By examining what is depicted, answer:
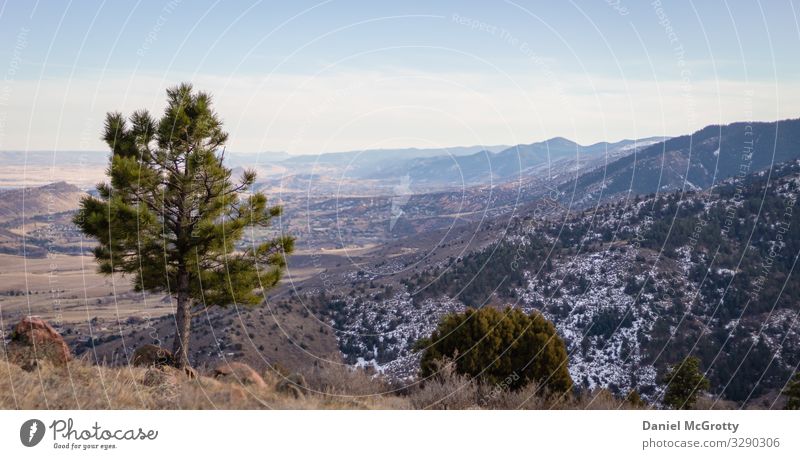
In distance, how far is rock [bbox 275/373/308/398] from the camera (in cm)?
1880

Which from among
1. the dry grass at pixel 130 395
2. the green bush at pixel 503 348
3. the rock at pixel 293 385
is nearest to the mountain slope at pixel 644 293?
the green bush at pixel 503 348

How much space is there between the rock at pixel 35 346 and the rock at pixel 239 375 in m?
4.76

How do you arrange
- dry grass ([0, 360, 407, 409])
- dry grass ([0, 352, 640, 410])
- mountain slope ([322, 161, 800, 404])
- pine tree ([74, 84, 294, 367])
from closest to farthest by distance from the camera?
dry grass ([0, 360, 407, 409]) < dry grass ([0, 352, 640, 410]) < pine tree ([74, 84, 294, 367]) < mountain slope ([322, 161, 800, 404])

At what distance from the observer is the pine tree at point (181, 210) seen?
80.8ft

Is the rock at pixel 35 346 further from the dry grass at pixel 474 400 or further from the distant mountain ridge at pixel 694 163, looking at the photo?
the distant mountain ridge at pixel 694 163

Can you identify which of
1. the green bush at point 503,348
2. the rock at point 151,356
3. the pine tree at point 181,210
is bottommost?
the green bush at point 503,348

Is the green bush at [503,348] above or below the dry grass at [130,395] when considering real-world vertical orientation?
below

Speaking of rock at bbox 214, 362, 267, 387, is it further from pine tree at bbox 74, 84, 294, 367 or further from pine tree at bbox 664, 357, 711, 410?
pine tree at bbox 664, 357, 711, 410

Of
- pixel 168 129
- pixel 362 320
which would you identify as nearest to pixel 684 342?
pixel 362 320

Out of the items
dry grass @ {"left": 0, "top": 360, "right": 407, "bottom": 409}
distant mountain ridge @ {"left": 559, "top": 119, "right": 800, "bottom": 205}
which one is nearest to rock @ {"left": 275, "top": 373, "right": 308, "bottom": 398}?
dry grass @ {"left": 0, "top": 360, "right": 407, "bottom": 409}

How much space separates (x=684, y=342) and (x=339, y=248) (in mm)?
118338

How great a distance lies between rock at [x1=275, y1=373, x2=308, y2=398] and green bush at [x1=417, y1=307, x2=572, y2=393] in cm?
959

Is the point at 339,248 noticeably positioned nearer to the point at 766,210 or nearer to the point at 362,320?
the point at 362,320

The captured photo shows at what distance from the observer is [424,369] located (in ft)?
88.9
